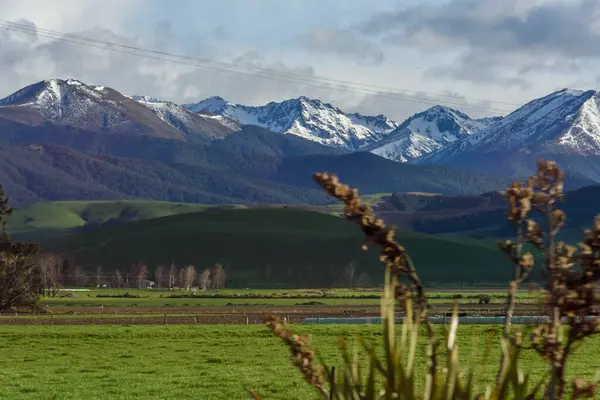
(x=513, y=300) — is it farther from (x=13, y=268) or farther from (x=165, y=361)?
(x=13, y=268)

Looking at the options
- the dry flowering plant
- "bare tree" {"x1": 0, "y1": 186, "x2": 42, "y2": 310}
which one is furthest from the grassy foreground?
the dry flowering plant

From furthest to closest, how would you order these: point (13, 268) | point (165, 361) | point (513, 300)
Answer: point (13, 268), point (165, 361), point (513, 300)

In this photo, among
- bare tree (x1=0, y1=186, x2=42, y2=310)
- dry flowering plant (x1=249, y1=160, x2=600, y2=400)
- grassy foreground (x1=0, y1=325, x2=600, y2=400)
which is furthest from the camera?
bare tree (x1=0, y1=186, x2=42, y2=310)

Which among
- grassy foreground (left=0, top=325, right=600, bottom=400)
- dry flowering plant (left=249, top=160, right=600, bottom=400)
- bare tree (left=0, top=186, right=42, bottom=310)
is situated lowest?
grassy foreground (left=0, top=325, right=600, bottom=400)

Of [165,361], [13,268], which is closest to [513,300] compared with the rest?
[165,361]

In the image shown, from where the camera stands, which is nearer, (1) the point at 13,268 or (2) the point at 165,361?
(2) the point at 165,361

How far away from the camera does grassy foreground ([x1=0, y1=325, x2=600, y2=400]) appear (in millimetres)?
32375

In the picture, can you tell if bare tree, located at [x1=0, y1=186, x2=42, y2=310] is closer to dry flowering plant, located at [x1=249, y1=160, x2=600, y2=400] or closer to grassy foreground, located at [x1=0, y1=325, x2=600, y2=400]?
grassy foreground, located at [x1=0, y1=325, x2=600, y2=400]

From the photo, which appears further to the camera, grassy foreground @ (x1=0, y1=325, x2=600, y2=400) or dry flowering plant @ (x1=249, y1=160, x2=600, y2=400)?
grassy foreground @ (x1=0, y1=325, x2=600, y2=400)

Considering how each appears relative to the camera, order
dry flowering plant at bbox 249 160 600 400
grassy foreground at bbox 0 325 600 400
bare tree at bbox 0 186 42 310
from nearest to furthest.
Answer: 1. dry flowering plant at bbox 249 160 600 400
2. grassy foreground at bbox 0 325 600 400
3. bare tree at bbox 0 186 42 310

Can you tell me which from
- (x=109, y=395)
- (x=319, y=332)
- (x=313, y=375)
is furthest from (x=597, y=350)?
(x=313, y=375)

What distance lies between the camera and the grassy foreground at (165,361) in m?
32.4

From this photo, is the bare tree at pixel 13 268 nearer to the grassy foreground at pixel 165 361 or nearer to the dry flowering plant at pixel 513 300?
the grassy foreground at pixel 165 361

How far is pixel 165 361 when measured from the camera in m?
44.3
